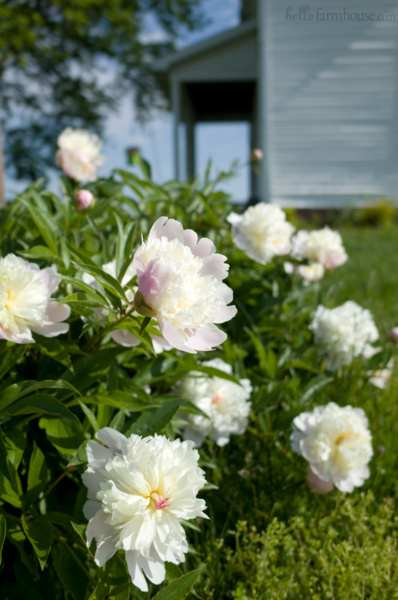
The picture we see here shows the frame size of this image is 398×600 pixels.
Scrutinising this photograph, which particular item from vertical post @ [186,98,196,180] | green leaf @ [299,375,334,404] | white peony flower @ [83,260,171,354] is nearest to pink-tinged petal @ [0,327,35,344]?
white peony flower @ [83,260,171,354]

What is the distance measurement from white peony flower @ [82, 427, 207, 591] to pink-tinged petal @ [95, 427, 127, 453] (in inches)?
1.1

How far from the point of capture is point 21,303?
86 cm

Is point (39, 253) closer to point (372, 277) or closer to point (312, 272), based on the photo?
point (312, 272)

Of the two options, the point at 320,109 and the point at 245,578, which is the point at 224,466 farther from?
the point at 320,109

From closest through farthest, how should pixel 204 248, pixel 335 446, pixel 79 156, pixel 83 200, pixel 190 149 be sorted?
pixel 204 248 < pixel 335 446 < pixel 83 200 < pixel 79 156 < pixel 190 149

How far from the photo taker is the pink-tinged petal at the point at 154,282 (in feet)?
2.20

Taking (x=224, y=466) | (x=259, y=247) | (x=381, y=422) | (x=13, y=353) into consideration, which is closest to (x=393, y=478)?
(x=381, y=422)

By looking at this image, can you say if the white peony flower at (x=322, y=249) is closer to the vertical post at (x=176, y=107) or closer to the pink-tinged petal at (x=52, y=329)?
the pink-tinged petal at (x=52, y=329)

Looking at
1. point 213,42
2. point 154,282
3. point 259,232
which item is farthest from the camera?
point 213,42

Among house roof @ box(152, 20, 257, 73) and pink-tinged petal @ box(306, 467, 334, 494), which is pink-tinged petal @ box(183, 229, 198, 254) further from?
house roof @ box(152, 20, 257, 73)

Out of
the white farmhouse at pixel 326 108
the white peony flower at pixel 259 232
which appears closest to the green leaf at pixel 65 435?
the white peony flower at pixel 259 232

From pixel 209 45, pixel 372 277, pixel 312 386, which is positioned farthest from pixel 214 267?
pixel 209 45

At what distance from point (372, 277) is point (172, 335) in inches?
87.5

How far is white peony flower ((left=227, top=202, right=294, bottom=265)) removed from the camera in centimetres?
142
